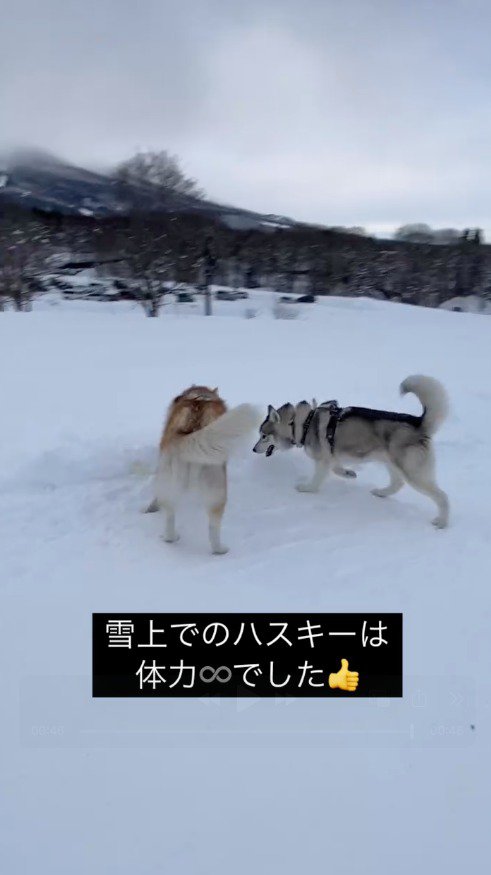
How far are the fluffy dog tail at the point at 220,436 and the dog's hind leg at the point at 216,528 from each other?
0.35 metres

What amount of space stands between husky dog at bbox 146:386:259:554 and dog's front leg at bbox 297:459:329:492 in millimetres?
1072

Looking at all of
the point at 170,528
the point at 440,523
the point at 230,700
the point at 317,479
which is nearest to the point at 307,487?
the point at 317,479

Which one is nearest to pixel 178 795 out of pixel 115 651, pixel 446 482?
pixel 115 651

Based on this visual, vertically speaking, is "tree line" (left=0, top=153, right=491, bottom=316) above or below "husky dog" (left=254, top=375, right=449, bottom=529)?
above

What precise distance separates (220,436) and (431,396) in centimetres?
166

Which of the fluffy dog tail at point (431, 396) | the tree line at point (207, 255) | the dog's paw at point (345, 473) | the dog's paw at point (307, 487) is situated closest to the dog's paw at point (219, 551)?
the dog's paw at point (307, 487)

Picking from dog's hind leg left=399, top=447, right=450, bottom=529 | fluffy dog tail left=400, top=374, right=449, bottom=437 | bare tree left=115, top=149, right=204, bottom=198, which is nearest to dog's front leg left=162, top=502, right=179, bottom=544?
dog's hind leg left=399, top=447, right=450, bottom=529

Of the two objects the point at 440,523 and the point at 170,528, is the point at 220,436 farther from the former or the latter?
the point at 440,523

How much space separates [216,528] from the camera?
3.46m

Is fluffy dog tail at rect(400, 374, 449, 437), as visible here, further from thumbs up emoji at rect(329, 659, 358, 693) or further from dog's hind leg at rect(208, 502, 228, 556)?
thumbs up emoji at rect(329, 659, 358, 693)

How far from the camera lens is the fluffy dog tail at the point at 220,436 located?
9.70 feet

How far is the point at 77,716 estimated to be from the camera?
7.25 ft

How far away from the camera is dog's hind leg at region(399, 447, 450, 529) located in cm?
391

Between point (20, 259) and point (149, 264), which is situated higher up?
point (149, 264)
